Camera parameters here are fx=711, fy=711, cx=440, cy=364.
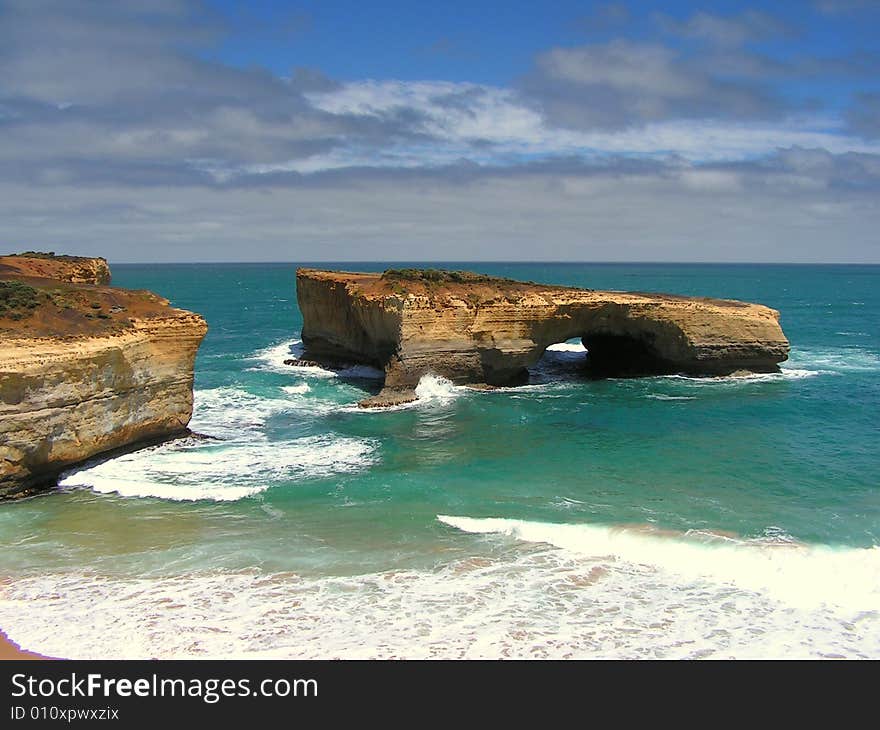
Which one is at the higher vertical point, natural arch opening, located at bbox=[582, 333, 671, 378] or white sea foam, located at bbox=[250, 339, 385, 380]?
natural arch opening, located at bbox=[582, 333, 671, 378]

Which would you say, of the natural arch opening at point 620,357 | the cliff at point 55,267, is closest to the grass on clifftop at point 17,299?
the cliff at point 55,267

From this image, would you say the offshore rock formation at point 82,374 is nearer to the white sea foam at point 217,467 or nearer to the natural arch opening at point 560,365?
the white sea foam at point 217,467

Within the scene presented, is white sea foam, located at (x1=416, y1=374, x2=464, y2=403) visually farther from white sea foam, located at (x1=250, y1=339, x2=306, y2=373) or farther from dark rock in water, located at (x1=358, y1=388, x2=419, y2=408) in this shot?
white sea foam, located at (x1=250, y1=339, x2=306, y2=373)

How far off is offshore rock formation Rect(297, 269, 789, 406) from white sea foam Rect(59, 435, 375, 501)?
739 cm

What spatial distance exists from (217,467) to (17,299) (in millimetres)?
8165

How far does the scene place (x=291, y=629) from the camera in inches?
507

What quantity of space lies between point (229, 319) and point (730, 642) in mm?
66065

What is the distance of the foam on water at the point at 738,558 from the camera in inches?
576

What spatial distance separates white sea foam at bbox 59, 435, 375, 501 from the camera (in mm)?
20312

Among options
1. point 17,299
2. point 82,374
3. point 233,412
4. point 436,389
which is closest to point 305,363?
point 436,389

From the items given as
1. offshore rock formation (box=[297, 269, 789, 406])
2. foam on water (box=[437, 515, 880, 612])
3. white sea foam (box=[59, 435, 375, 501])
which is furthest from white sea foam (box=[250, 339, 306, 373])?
foam on water (box=[437, 515, 880, 612])

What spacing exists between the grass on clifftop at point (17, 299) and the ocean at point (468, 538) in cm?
515

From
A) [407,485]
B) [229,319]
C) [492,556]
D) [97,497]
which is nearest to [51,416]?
[97,497]
